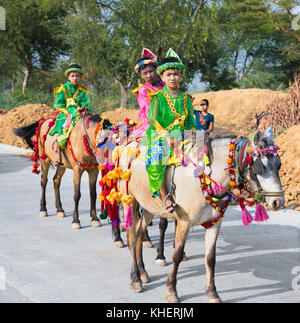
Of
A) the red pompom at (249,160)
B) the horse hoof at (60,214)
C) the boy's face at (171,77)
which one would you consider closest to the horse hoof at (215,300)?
the red pompom at (249,160)

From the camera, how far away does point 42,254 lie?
6.48 meters

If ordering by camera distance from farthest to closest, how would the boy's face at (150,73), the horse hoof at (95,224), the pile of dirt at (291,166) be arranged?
1. the pile of dirt at (291,166)
2. the horse hoof at (95,224)
3. the boy's face at (150,73)

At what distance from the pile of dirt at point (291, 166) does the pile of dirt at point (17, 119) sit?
12.7 meters

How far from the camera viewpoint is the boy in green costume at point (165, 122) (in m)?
4.80

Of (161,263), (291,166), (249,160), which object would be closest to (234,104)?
(291,166)

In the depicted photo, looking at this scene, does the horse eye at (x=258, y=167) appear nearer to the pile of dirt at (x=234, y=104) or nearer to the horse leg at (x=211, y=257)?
the horse leg at (x=211, y=257)

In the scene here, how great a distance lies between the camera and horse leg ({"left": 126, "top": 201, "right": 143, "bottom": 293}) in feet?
17.0

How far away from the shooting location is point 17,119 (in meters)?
21.0

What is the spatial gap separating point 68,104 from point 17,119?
44.4 ft

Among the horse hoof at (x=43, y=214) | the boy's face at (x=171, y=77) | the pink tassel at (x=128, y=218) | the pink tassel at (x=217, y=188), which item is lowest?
the horse hoof at (x=43, y=214)

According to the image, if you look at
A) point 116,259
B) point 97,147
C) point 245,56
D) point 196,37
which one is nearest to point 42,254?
point 116,259

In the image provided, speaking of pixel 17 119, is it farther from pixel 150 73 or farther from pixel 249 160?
pixel 249 160

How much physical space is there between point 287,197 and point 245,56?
37217mm
